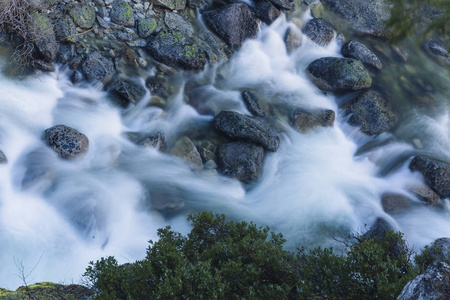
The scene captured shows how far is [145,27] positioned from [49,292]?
820cm

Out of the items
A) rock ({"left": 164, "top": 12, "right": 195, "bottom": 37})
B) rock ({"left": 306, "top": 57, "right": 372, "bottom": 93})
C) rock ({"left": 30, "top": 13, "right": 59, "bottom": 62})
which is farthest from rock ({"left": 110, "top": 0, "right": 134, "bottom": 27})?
rock ({"left": 306, "top": 57, "right": 372, "bottom": 93})

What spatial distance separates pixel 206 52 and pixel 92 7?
3.50 metres

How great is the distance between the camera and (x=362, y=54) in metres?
14.0

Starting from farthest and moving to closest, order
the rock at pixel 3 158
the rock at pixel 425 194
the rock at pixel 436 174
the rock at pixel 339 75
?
the rock at pixel 339 75 → the rock at pixel 436 174 → the rock at pixel 425 194 → the rock at pixel 3 158

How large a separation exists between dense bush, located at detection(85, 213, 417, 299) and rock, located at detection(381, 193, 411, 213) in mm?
4980

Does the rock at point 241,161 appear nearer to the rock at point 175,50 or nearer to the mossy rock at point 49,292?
the rock at point 175,50

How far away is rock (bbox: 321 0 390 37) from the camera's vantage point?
51.3 feet

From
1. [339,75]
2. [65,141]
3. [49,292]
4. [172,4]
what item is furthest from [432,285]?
[172,4]

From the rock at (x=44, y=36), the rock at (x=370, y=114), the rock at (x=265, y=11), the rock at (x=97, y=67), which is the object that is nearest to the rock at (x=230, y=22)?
the rock at (x=265, y=11)

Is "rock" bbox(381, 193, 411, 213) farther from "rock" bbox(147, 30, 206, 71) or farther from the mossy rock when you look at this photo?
the mossy rock

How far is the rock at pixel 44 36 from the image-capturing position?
944cm

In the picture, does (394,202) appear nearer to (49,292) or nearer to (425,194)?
(425,194)

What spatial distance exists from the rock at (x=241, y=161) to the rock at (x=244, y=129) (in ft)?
0.67

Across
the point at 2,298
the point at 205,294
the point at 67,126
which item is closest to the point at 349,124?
the point at 67,126
